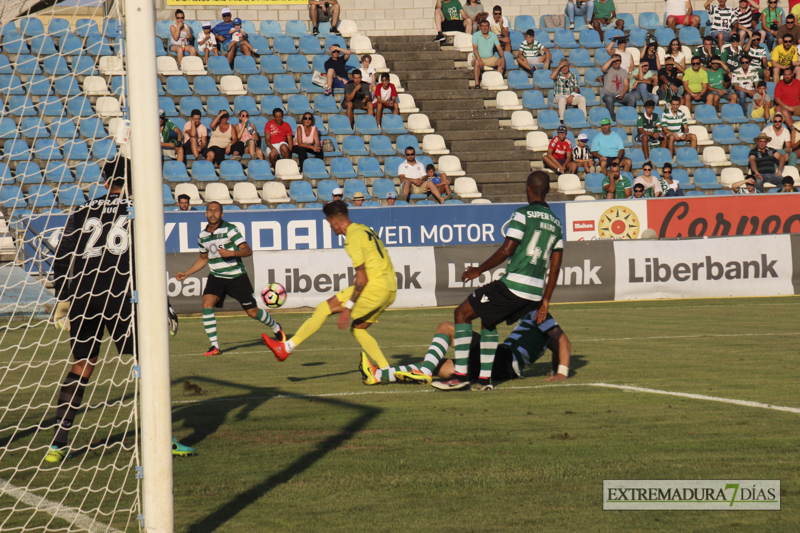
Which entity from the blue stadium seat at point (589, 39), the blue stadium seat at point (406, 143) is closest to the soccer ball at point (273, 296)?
the blue stadium seat at point (406, 143)

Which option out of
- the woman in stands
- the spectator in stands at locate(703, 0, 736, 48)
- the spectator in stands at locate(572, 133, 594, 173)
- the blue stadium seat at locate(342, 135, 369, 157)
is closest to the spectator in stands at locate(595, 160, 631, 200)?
the spectator in stands at locate(572, 133, 594, 173)

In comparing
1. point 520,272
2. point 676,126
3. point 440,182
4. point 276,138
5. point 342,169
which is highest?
point 276,138

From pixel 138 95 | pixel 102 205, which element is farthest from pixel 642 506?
pixel 102 205

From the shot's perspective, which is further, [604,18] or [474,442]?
[604,18]

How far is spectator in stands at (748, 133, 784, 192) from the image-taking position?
77.5 ft

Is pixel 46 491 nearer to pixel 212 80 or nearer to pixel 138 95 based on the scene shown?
pixel 138 95

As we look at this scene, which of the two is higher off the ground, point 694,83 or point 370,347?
point 694,83

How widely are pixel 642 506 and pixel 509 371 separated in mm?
4514

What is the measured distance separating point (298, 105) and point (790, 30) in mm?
15857

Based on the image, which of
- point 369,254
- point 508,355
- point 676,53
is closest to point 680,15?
point 676,53

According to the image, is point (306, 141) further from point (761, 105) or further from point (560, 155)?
Answer: point (761, 105)

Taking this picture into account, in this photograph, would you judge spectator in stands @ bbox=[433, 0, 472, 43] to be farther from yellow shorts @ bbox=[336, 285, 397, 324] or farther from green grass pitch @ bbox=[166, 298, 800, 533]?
yellow shorts @ bbox=[336, 285, 397, 324]

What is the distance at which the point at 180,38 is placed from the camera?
24.8 metres

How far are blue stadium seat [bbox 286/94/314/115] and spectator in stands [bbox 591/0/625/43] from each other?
1035cm
